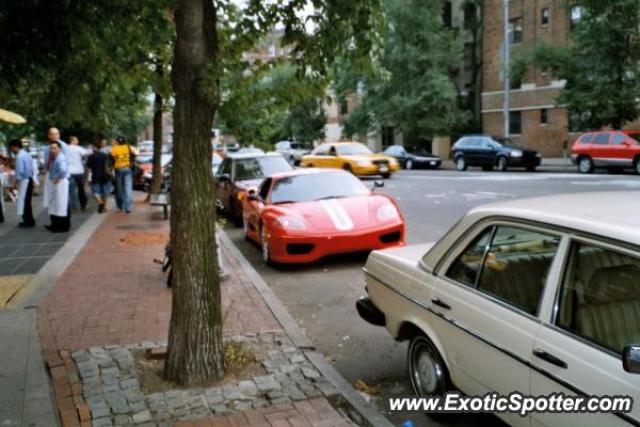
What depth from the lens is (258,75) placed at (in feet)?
17.7

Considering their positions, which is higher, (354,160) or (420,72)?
(420,72)

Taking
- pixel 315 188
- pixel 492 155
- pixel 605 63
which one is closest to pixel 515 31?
pixel 605 63

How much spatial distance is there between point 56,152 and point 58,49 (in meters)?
6.78

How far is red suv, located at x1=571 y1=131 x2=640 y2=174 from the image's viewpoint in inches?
883

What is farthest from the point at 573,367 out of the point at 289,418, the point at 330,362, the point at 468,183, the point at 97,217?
the point at 468,183

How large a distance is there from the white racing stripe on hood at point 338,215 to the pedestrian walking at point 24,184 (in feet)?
23.5

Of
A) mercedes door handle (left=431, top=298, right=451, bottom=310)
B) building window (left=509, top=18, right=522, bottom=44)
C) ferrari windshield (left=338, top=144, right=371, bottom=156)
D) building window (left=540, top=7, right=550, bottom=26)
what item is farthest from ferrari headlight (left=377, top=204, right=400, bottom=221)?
building window (left=509, top=18, right=522, bottom=44)

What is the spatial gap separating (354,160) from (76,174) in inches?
496

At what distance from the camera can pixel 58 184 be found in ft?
38.2

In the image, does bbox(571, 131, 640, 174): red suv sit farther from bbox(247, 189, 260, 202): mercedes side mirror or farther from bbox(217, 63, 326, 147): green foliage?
bbox(217, 63, 326, 147): green foliage

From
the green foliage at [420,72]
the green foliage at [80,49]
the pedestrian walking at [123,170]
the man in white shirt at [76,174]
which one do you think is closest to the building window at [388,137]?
the green foliage at [420,72]

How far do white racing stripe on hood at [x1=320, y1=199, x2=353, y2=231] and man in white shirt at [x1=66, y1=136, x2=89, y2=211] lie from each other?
7.89 meters

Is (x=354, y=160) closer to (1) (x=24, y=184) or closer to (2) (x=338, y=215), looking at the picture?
(1) (x=24, y=184)

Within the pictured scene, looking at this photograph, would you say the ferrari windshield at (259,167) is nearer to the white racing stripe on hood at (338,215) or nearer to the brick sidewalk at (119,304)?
the brick sidewalk at (119,304)
